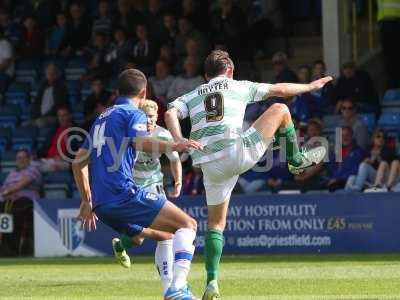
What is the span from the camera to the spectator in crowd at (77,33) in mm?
24891

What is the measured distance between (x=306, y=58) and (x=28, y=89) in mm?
5378

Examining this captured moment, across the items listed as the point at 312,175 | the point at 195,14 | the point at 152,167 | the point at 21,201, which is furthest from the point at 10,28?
the point at 152,167

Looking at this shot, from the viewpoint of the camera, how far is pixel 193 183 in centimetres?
2000

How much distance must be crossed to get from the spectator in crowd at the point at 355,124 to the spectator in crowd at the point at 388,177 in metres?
1.18

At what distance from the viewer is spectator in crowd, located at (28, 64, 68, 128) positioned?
2309cm

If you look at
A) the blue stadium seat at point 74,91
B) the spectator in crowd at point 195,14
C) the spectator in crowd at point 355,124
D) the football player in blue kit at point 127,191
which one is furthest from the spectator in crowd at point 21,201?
the football player in blue kit at point 127,191

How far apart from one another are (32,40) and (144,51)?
335 cm

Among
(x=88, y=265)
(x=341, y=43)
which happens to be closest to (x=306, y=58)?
(x=341, y=43)

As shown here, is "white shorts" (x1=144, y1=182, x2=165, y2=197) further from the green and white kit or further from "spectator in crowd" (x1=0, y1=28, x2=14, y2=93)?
"spectator in crowd" (x1=0, y1=28, x2=14, y2=93)

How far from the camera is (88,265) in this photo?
17.4 metres

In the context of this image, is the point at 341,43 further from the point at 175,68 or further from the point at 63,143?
the point at 63,143

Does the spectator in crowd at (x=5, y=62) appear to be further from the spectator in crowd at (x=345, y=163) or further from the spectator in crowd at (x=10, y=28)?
the spectator in crowd at (x=345, y=163)

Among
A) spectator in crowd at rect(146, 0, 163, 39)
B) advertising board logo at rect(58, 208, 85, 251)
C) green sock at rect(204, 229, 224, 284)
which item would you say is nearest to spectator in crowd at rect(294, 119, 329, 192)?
advertising board logo at rect(58, 208, 85, 251)

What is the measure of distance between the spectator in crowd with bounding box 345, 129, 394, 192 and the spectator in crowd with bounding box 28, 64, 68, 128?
6470 millimetres
